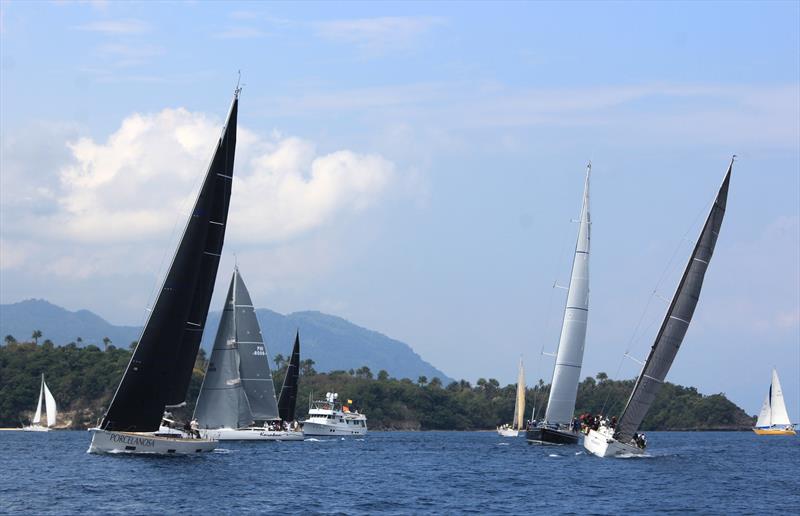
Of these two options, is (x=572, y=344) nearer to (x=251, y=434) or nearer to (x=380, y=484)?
(x=251, y=434)

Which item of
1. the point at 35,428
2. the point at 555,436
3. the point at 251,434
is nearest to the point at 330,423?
the point at 251,434

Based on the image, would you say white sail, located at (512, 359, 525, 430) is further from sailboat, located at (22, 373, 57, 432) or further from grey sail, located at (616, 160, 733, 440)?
grey sail, located at (616, 160, 733, 440)

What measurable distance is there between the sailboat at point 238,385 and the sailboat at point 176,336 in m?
22.1

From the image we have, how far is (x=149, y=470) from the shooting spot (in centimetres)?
5184

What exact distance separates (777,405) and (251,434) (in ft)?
343

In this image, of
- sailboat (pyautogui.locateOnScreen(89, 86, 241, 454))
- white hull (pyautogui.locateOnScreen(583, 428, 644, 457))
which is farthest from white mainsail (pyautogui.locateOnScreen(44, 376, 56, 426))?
white hull (pyautogui.locateOnScreen(583, 428, 644, 457))

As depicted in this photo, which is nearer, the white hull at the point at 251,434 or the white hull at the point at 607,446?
the white hull at the point at 607,446

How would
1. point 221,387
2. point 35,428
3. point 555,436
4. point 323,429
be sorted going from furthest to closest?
1. point 35,428
2. point 323,429
3. point 555,436
4. point 221,387

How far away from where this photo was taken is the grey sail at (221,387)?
83.3 meters

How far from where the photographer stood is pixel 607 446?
69625mm

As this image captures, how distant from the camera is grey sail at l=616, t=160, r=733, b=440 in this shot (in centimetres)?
6569

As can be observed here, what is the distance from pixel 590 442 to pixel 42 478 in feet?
111

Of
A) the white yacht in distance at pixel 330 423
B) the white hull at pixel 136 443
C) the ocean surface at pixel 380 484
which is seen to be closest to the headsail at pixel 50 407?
the white yacht in distance at pixel 330 423

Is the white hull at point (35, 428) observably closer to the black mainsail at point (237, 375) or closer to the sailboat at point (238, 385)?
the sailboat at point (238, 385)
